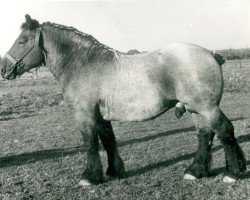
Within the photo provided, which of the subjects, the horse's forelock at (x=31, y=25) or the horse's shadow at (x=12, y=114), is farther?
the horse's shadow at (x=12, y=114)

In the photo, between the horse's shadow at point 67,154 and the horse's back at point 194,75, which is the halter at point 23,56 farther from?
the horse's shadow at point 67,154

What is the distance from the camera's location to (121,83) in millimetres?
6426

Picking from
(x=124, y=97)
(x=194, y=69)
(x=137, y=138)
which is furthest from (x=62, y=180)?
(x=137, y=138)

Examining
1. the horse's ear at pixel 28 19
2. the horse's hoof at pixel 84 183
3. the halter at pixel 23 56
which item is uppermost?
the horse's ear at pixel 28 19

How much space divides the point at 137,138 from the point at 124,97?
5445 mm

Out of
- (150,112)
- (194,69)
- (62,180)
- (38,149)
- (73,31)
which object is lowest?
(38,149)

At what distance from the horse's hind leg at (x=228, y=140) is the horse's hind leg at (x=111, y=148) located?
2.00 meters

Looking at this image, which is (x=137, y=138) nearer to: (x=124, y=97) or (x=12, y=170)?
(x=12, y=170)

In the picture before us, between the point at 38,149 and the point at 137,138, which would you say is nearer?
the point at 38,149

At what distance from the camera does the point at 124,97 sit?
6.42m

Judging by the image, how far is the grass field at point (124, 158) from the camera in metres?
6.45

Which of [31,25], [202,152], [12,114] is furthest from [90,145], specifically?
[12,114]

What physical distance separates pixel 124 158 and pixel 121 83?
3207 mm

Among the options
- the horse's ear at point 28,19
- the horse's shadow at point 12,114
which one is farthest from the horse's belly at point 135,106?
the horse's shadow at point 12,114
